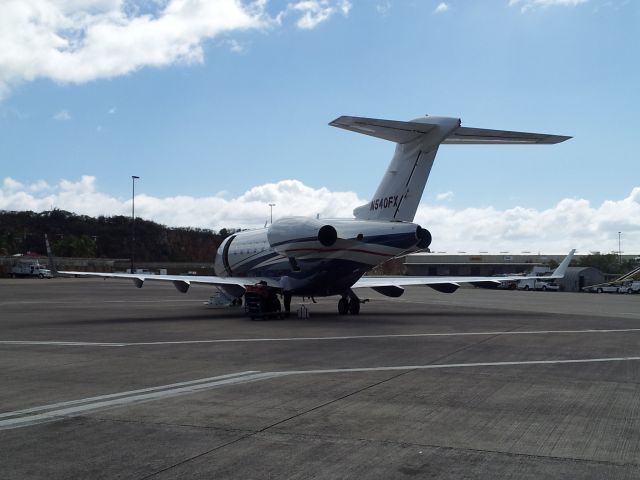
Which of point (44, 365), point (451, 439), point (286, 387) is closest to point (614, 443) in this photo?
point (451, 439)

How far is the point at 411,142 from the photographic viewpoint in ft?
73.9

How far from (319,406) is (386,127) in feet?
43.7

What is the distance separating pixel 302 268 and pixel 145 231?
12188 cm

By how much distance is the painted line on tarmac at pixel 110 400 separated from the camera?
8.20 m

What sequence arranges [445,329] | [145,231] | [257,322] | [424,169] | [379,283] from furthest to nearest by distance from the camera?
[145,231]
[379,283]
[257,322]
[424,169]
[445,329]

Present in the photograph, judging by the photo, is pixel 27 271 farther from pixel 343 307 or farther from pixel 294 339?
pixel 294 339

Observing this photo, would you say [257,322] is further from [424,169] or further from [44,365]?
[44,365]

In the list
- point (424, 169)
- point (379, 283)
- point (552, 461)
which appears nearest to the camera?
point (552, 461)

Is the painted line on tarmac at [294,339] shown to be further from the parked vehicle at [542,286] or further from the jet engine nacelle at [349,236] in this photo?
the parked vehicle at [542,286]

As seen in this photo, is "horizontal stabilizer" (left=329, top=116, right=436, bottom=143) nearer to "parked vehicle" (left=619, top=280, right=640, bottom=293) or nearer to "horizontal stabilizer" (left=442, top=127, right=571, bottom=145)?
"horizontal stabilizer" (left=442, top=127, right=571, bottom=145)

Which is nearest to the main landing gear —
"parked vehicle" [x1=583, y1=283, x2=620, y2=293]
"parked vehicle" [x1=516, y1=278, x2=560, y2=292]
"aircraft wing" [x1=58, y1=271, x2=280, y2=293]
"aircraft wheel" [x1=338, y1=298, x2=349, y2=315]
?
"aircraft wheel" [x1=338, y1=298, x2=349, y2=315]

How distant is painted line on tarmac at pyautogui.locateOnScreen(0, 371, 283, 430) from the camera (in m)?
8.20

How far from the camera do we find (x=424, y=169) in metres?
22.4

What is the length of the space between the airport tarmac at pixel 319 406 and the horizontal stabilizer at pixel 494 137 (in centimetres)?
634
